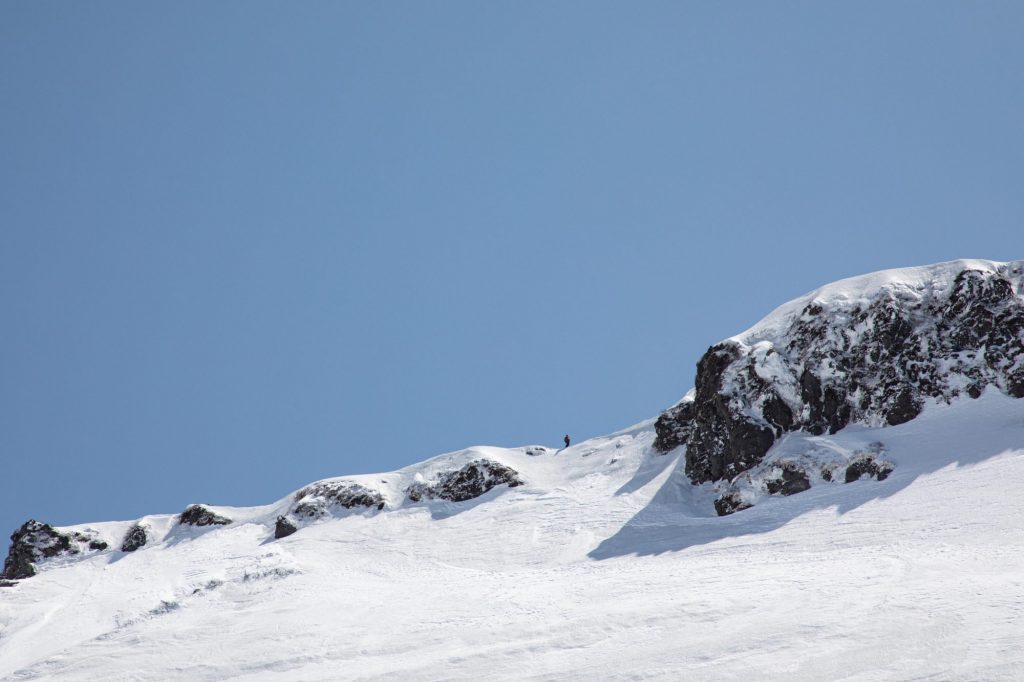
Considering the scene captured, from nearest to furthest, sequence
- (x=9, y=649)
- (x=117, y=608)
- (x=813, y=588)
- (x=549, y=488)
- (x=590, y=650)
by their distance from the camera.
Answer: (x=590, y=650), (x=813, y=588), (x=9, y=649), (x=117, y=608), (x=549, y=488)

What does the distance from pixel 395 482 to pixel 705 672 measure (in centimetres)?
3932

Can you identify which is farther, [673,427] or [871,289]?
[673,427]

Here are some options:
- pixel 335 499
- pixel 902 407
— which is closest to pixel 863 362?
pixel 902 407

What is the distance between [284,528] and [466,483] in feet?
36.5

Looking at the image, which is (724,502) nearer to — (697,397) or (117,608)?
(697,397)

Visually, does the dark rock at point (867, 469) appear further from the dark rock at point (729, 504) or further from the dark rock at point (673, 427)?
the dark rock at point (673, 427)

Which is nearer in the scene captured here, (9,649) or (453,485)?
(9,649)

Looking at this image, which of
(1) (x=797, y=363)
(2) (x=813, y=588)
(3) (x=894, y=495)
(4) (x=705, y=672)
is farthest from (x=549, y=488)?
(4) (x=705, y=672)

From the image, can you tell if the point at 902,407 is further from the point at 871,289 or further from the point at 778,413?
the point at 871,289

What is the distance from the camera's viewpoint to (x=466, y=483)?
58469 millimetres

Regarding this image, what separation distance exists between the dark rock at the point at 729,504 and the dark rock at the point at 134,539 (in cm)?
3616

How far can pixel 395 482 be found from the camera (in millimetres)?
61250

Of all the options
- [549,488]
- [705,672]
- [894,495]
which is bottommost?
[705,672]

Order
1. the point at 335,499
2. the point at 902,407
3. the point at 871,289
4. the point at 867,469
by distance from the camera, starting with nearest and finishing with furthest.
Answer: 1. the point at 867,469
2. the point at 902,407
3. the point at 871,289
4. the point at 335,499
